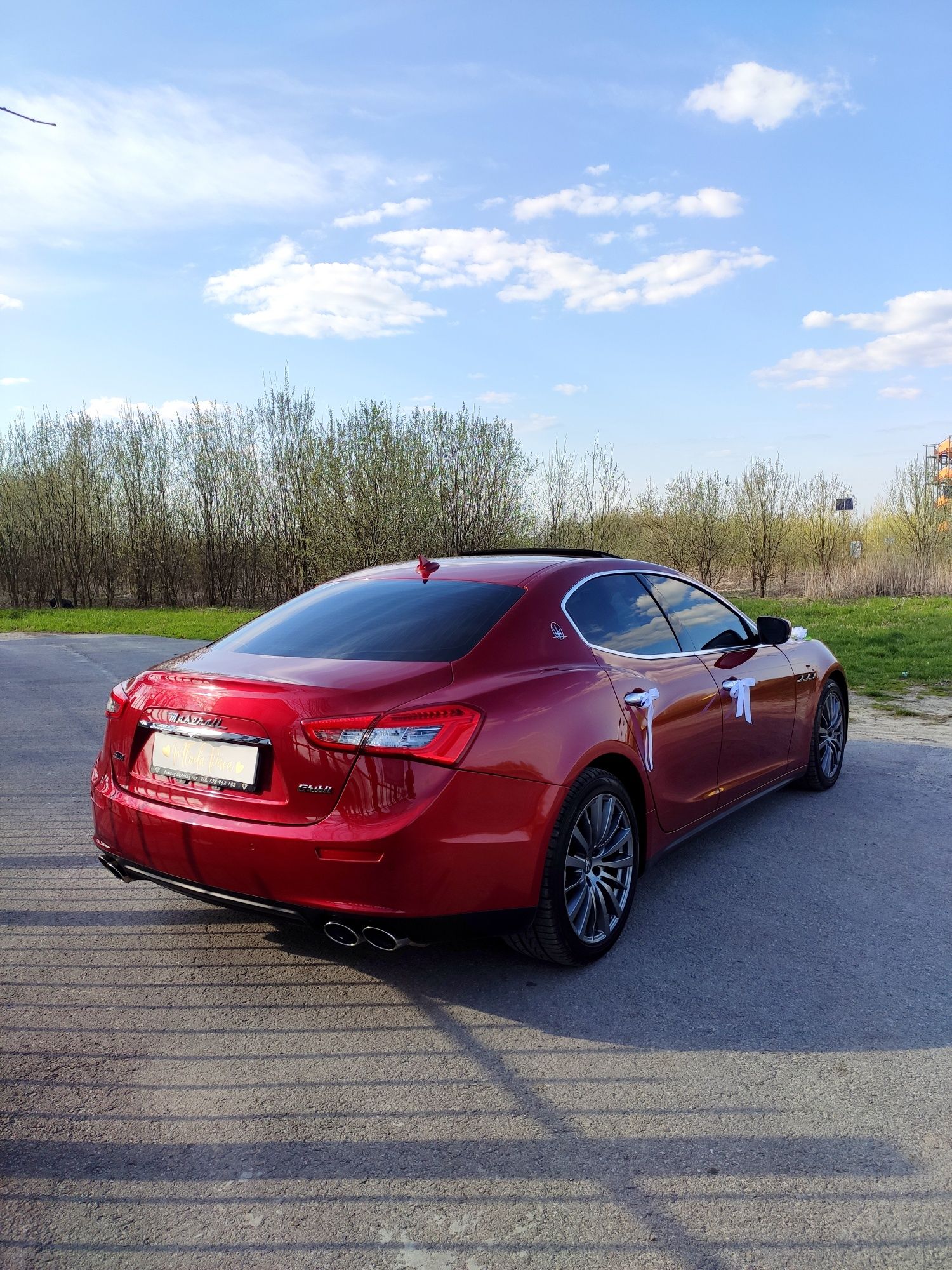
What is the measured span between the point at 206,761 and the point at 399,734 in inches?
29.1

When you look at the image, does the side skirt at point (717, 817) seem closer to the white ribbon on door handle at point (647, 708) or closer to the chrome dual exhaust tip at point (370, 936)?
the white ribbon on door handle at point (647, 708)

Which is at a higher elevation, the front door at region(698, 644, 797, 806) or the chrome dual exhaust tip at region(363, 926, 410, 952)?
the front door at region(698, 644, 797, 806)

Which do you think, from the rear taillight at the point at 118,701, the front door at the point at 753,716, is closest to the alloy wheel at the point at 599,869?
the front door at the point at 753,716

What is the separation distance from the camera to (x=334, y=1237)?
6.96 feet

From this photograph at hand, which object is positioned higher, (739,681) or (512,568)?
→ (512,568)

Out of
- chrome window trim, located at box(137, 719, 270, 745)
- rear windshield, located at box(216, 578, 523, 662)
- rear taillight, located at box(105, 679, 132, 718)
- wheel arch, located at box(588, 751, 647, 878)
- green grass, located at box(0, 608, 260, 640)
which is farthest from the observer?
green grass, located at box(0, 608, 260, 640)

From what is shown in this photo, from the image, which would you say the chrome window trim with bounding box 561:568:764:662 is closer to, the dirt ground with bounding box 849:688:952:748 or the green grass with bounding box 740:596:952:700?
the dirt ground with bounding box 849:688:952:748

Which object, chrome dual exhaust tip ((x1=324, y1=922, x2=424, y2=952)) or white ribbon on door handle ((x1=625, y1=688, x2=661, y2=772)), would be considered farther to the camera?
white ribbon on door handle ((x1=625, y1=688, x2=661, y2=772))

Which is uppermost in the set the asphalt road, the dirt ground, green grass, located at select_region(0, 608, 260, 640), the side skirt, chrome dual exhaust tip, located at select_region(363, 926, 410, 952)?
chrome dual exhaust tip, located at select_region(363, 926, 410, 952)

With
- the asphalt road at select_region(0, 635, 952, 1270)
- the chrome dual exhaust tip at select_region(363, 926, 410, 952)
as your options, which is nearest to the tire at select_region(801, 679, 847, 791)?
the asphalt road at select_region(0, 635, 952, 1270)

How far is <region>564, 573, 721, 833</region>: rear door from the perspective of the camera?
12.9ft

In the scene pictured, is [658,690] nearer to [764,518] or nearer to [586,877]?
[586,877]

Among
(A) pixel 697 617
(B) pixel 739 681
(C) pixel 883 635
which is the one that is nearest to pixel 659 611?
(A) pixel 697 617

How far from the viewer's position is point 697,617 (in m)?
4.88
